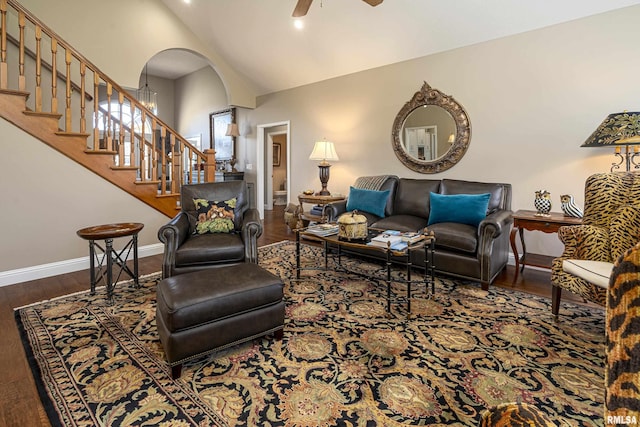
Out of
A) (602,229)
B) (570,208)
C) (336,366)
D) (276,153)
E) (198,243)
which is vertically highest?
(276,153)

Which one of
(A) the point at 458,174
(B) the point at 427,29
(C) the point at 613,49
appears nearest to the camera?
(C) the point at 613,49

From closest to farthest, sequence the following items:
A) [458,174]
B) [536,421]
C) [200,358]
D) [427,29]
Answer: [536,421], [200,358], [427,29], [458,174]

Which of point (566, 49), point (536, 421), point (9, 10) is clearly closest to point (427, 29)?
point (566, 49)

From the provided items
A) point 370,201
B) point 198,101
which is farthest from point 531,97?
point 198,101

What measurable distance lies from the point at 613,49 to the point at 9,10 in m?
6.91

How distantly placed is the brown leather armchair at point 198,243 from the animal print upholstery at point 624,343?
2.62m

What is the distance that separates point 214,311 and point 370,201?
2.74 metres

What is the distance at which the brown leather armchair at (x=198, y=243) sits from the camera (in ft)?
9.31

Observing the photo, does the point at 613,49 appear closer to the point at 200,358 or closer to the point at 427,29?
the point at 427,29

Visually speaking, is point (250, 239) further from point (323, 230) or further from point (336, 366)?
point (336, 366)

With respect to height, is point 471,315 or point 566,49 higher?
point 566,49

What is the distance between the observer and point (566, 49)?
347cm

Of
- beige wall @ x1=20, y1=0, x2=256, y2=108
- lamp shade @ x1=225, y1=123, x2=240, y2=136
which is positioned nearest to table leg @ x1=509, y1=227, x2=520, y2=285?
beige wall @ x1=20, y1=0, x2=256, y2=108

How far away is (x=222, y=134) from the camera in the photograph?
7.86 m
